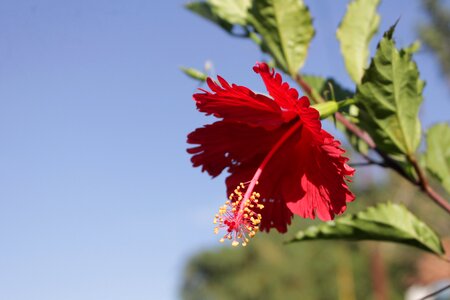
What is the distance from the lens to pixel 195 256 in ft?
80.1

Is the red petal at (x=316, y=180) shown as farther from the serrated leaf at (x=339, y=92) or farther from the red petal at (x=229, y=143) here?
the serrated leaf at (x=339, y=92)

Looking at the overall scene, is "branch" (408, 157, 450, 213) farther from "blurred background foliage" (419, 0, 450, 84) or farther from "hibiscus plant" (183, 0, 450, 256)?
"blurred background foliage" (419, 0, 450, 84)

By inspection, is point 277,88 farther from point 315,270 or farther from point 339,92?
point 315,270

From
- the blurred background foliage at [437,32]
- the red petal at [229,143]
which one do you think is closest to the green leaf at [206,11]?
the red petal at [229,143]

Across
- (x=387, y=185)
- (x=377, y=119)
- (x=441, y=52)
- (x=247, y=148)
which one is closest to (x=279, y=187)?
(x=247, y=148)

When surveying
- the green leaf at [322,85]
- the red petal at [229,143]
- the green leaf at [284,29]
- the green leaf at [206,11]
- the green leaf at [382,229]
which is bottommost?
the green leaf at [382,229]

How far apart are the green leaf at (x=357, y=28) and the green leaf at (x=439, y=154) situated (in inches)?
7.2

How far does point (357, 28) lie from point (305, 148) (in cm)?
34

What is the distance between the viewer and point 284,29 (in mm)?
1111

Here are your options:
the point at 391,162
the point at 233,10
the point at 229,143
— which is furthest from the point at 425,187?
the point at 233,10

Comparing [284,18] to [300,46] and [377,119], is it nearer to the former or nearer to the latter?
[300,46]

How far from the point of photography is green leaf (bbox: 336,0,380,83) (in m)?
1.13

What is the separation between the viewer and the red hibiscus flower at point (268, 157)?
83 centimetres

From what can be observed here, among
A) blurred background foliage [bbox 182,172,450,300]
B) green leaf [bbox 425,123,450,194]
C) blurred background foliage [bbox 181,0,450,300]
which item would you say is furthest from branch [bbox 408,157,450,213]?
blurred background foliage [bbox 182,172,450,300]
